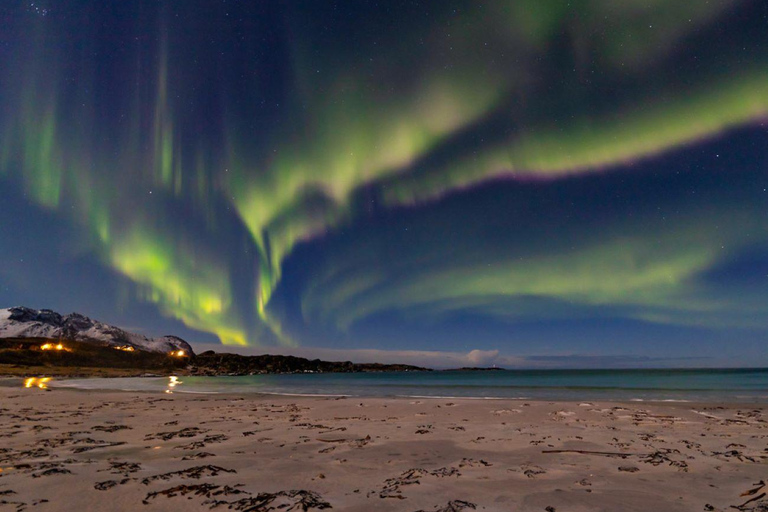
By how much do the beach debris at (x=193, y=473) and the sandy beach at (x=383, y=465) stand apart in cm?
3

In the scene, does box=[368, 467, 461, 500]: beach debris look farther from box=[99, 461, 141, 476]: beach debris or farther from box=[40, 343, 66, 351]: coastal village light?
box=[40, 343, 66, 351]: coastal village light

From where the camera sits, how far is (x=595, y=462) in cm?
781

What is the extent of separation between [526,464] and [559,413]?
990 cm

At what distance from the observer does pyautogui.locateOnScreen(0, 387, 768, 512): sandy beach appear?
18.3ft

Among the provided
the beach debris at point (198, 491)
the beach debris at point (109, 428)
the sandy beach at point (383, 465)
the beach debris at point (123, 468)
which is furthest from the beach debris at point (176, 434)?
the beach debris at point (198, 491)

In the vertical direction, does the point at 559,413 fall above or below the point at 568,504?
below

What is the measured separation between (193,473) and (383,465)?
11.2ft

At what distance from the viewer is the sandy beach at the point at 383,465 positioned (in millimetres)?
5569

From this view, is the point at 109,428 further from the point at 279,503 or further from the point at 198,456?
the point at 279,503

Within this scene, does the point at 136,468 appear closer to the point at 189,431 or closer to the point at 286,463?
the point at 286,463

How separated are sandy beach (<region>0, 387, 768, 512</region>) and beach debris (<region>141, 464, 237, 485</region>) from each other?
0.10 ft

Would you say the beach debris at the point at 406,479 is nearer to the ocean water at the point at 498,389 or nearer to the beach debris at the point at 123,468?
the beach debris at the point at 123,468

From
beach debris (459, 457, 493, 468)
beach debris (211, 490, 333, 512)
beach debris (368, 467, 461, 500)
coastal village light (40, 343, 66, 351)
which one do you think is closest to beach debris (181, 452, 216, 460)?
beach debris (211, 490, 333, 512)

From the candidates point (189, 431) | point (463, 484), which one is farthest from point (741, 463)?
point (189, 431)
